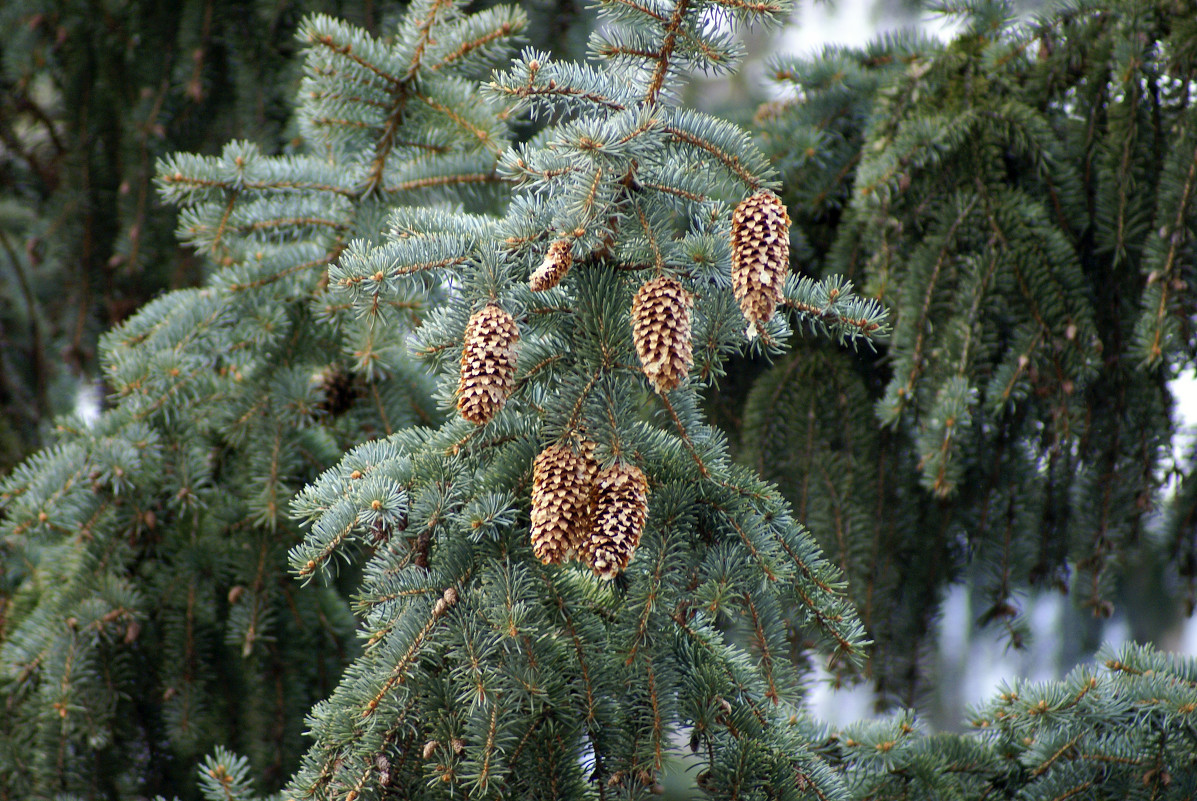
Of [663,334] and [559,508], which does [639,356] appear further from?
[559,508]

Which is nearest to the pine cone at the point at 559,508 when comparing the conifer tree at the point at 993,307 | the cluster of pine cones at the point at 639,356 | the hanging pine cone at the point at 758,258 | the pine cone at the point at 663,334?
the cluster of pine cones at the point at 639,356

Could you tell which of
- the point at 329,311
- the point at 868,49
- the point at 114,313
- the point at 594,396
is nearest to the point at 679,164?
the point at 594,396

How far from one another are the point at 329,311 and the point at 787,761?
1032 millimetres

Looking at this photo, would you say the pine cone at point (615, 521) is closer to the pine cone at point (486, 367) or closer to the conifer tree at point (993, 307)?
the pine cone at point (486, 367)

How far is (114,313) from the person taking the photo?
2580 millimetres

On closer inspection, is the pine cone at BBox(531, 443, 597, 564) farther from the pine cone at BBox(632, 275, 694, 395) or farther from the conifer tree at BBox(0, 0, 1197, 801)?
the pine cone at BBox(632, 275, 694, 395)

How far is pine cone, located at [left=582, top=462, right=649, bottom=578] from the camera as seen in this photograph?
0.96m

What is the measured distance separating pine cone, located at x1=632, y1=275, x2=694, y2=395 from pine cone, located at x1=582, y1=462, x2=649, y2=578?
4.4 inches

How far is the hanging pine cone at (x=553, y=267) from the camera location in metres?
1.00

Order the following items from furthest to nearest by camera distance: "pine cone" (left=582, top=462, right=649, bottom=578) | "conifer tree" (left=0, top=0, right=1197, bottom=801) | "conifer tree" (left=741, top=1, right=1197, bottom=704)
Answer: "conifer tree" (left=741, top=1, right=1197, bottom=704) < "conifer tree" (left=0, top=0, right=1197, bottom=801) < "pine cone" (left=582, top=462, right=649, bottom=578)

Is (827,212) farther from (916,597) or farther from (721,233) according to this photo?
(721,233)

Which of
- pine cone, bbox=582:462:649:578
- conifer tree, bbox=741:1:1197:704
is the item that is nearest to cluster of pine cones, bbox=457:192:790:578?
pine cone, bbox=582:462:649:578

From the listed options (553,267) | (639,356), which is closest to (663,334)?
(639,356)

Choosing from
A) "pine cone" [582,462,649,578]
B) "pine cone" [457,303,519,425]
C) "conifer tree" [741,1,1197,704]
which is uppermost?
"conifer tree" [741,1,1197,704]
